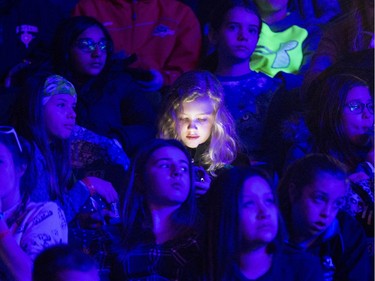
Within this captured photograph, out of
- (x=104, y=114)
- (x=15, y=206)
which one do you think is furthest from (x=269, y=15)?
(x=15, y=206)

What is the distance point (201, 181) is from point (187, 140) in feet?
0.40

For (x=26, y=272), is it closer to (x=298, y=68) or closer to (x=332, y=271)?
(x=332, y=271)

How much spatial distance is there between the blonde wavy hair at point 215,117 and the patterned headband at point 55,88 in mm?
274

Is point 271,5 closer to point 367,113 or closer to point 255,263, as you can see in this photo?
point 367,113

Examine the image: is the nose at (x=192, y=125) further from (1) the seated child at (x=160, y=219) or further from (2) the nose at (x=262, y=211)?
(2) the nose at (x=262, y=211)

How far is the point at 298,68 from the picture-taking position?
88.7 inches

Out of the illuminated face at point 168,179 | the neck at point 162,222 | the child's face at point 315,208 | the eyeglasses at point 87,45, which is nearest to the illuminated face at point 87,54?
the eyeglasses at point 87,45

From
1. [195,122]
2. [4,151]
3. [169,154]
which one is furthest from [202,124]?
[4,151]

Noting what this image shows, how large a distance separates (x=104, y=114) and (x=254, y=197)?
1.66 ft

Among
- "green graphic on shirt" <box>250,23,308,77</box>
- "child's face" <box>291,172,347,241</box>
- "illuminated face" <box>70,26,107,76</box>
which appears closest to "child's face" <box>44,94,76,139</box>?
"illuminated face" <box>70,26,107,76</box>

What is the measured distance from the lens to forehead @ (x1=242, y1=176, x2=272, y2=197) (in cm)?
202

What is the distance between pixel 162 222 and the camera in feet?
6.70

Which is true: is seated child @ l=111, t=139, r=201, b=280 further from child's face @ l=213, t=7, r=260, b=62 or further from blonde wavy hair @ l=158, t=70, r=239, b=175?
child's face @ l=213, t=7, r=260, b=62

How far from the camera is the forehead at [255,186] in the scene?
6.61ft
